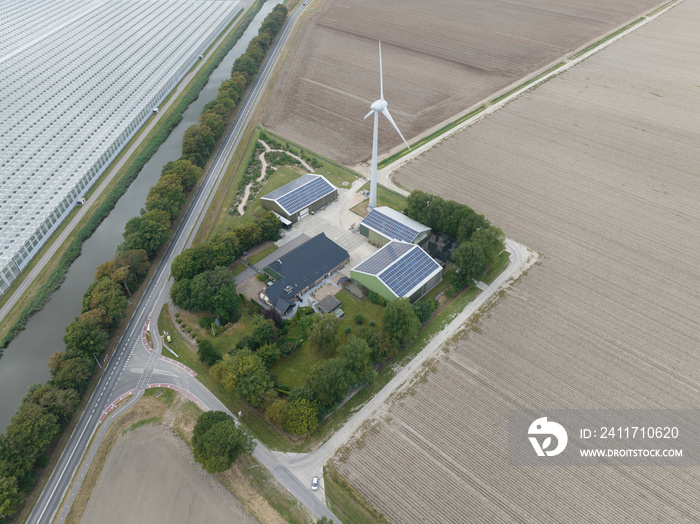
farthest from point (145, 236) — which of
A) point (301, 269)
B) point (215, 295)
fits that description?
point (301, 269)

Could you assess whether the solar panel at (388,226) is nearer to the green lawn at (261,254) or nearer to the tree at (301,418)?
the green lawn at (261,254)

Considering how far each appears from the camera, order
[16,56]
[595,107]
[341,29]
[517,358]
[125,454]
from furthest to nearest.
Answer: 1. [341,29]
2. [16,56]
3. [595,107]
4. [517,358]
5. [125,454]

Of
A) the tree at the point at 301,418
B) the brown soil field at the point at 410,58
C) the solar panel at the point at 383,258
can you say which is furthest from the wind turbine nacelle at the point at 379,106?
the tree at the point at 301,418

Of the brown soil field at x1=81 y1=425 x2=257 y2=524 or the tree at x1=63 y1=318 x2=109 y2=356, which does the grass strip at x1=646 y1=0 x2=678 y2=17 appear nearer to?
the tree at x1=63 y1=318 x2=109 y2=356

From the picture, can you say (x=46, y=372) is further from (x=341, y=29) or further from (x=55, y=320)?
(x=341, y=29)

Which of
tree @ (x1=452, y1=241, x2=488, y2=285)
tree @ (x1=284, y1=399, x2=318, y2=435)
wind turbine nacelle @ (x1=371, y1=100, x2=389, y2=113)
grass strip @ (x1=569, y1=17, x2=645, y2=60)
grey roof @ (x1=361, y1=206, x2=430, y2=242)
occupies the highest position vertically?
wind turbine nacelle @ (x1=371, y1=100, x2=389, y2=113)

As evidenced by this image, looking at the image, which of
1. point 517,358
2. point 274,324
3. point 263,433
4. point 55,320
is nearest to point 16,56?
point 55,320

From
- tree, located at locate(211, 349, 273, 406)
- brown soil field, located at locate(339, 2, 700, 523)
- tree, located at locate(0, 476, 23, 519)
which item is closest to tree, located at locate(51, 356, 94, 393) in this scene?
tree, located at locate(0, 476, 23, 519)
